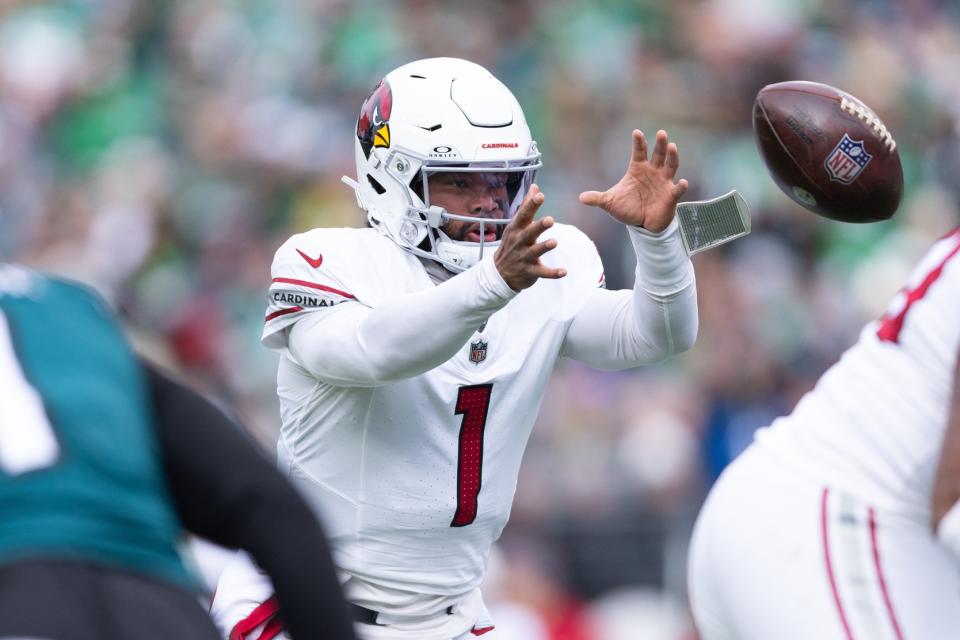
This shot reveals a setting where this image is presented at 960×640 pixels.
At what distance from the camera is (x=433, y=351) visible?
3.59m

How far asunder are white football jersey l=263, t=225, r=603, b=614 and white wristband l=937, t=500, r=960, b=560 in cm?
128

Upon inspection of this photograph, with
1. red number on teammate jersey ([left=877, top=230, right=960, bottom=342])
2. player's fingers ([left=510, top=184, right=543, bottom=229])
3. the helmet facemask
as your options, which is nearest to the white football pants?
red number on teammate jersey ([left=877, top=230, right=960, bottom=342])

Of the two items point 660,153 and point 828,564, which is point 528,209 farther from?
point 828,564

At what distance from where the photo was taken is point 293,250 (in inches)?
154

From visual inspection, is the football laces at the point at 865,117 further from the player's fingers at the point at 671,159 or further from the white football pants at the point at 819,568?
the white football pants at the point at 819,568

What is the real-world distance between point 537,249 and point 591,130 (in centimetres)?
633

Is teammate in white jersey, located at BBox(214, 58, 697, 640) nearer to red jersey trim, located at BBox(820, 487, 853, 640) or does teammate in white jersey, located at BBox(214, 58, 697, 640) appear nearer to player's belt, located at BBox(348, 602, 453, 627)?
player's belt, located at BBox(348, 602, 453, 627)

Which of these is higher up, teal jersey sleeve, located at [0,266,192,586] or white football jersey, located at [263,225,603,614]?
teal jersey sleeve, located at [0,266,192,586]

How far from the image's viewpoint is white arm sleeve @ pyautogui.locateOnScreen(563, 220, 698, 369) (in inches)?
153

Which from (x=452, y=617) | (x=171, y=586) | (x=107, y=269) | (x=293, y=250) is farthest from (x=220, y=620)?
(x=107, y=269)

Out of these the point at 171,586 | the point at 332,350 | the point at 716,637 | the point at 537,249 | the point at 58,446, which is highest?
the point at 58,446

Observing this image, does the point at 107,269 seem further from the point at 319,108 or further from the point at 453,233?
the point at 453,233

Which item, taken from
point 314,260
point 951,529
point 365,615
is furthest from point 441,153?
point 951,529

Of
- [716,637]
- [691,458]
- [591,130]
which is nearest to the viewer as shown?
[716,637]
